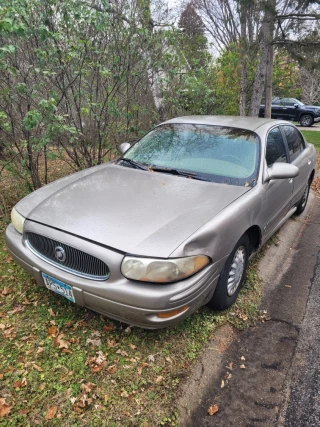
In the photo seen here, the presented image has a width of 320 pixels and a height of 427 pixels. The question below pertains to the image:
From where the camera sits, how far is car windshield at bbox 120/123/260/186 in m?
2.86

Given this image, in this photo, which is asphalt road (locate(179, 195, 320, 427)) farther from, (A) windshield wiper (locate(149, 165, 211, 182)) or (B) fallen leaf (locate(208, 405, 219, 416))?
(A) windshield wiper (locate(149, 165, 211, 182))

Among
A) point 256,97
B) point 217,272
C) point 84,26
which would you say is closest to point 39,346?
point 217,272

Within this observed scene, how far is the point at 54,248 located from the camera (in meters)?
2.23

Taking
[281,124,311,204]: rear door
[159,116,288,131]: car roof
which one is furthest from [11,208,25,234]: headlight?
[281,124,311,204]: rear door

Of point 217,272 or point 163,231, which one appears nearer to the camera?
point 163,231

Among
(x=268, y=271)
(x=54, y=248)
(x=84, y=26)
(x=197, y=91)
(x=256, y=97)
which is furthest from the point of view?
(x=256, y=97)

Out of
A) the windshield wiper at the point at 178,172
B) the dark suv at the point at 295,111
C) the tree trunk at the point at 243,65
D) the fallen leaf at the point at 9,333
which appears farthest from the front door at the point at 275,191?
the dark suv at the point at 295,111

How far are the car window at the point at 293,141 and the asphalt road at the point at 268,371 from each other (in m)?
1.66

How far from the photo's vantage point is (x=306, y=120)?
16984 millimetres

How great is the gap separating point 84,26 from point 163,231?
3432mm

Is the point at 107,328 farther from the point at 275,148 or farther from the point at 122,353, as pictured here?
the point at 275,148

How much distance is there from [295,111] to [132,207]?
17.4 meters

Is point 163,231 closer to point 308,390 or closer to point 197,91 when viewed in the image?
point 308,390

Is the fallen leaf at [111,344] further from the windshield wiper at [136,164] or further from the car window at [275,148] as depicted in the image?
the car window at [275,148]
